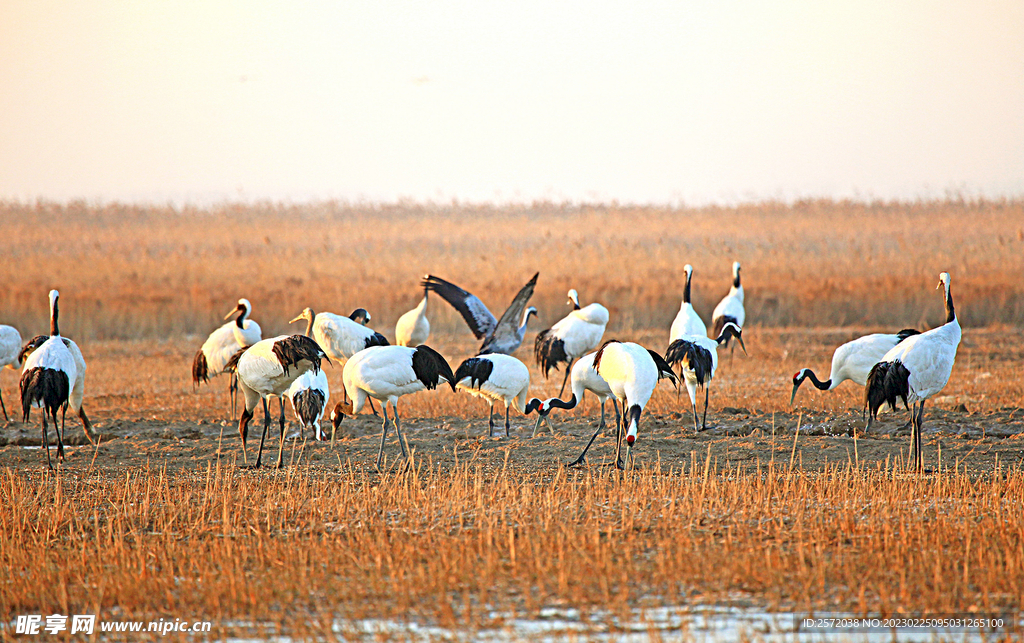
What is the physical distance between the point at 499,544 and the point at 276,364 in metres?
3.14

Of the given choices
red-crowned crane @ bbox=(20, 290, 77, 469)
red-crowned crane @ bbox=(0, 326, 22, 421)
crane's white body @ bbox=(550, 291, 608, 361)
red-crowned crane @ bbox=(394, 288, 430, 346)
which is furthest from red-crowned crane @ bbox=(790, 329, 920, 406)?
red-crowned crane @ bbox=(0, 326, 22, 421)

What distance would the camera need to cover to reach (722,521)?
5.53 m

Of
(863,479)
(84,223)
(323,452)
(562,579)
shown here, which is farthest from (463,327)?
(84,223)

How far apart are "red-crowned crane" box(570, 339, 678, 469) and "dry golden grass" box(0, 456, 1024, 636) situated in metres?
0.45

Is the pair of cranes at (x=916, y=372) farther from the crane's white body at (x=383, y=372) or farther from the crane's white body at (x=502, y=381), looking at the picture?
the crane's white body at (x=383, y=372)

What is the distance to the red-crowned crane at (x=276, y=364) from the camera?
756 centimetres

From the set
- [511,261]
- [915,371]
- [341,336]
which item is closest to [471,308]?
[341,336]

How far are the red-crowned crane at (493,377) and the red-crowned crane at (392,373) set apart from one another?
1.48 feet

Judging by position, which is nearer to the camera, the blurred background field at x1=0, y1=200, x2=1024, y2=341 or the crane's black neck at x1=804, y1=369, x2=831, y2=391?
the crane's black neck at x1=804, y1=369, x2=831, y2=391

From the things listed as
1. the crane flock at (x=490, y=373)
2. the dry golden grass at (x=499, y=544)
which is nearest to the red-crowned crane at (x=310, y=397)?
the crane flock at (x=490, y=373)

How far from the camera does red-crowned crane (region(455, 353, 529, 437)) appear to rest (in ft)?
28.0

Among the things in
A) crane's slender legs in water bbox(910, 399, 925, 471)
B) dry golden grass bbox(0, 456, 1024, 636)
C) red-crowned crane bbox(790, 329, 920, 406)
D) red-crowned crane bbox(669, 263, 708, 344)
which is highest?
red-crowned crane bbox(669, 263, 708, 344)

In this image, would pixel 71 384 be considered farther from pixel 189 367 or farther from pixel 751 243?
pixel 751 243

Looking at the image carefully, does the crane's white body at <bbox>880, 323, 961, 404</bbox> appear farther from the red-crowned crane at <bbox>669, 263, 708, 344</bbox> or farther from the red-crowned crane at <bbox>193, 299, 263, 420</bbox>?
the red-crowned crane at <bbox>193, 299, 263, 420</bbox>
